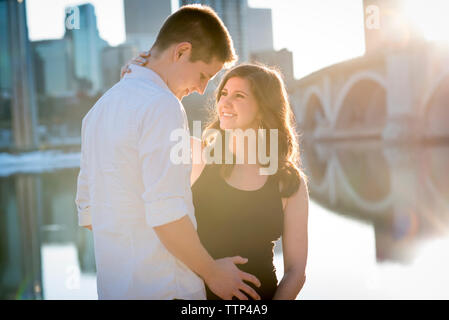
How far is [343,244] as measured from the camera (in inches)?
263

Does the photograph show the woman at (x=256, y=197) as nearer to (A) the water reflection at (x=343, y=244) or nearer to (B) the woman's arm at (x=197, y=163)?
(B) the woman's arm at (x=197, y=163)

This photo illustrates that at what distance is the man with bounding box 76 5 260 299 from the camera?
1.52 meters

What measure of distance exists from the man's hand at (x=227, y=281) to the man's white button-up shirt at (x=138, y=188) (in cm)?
7

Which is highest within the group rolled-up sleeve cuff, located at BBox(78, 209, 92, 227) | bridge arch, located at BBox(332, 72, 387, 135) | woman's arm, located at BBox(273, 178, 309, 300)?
bridge arch, located at BBox(332, 72, 387, 135)

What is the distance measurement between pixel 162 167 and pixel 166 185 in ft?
0.20

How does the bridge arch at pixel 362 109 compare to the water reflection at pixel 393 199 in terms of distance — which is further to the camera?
the bridge arch at pixel 362 109

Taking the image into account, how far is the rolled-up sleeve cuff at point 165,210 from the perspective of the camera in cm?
150

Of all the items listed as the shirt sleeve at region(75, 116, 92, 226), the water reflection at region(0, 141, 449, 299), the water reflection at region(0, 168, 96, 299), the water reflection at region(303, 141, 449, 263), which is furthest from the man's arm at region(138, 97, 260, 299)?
the water reflection at region(303, 141, 449, 263)

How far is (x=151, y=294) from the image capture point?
1632 mm

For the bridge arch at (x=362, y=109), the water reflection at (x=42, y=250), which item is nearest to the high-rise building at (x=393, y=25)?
the bridge arch at (x=362, y=109)

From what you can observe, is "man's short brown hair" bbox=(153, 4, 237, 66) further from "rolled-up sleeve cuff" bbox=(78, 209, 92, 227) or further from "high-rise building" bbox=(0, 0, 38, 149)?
"high-rise building" bbox=(0, 0, 38, 149)

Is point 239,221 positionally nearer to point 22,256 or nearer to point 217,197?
point 217,197
